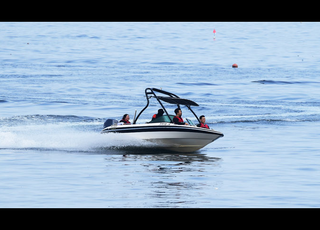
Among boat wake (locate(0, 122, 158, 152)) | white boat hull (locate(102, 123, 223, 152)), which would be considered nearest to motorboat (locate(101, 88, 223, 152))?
white boat hull (locate(102, 123, 223, 152))

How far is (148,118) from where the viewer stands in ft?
119

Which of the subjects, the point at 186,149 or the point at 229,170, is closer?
the point at 229,170

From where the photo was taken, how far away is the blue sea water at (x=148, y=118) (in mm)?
17094

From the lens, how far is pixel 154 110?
131 ft

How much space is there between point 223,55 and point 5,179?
6511 cm

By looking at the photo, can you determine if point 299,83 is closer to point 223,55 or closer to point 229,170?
point 223,55

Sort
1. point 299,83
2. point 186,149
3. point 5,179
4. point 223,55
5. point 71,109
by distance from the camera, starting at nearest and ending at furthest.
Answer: point 5,179 < point 186,149 < point 71,109 < point 299,83 < point 223,55

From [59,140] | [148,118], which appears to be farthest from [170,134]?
[148,118]

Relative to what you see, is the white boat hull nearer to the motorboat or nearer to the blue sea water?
the motorboat

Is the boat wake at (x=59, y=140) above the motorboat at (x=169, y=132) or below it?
below

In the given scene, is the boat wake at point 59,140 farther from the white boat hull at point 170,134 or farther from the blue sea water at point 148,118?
the white boat hull at point 170,134

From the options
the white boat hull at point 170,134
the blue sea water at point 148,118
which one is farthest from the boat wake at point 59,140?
the white boat hull at point 170,134

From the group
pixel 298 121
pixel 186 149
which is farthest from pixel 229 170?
pixel 298 121

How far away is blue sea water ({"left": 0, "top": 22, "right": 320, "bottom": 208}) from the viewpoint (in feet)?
56.1
